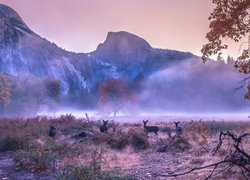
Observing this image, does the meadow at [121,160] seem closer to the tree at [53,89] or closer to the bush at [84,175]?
the bush at [84,175]

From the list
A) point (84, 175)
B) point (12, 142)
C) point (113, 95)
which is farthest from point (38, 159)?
point (113, 95)

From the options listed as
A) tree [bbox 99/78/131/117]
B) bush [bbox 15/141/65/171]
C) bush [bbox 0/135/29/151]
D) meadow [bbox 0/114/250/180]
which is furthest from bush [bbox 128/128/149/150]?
tree [bbox 99/78/131/117]

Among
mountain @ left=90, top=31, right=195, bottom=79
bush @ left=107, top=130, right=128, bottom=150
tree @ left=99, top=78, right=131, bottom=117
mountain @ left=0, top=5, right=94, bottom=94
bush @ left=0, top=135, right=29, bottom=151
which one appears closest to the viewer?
bush @ left=0, top=135, right=29, bottom=151

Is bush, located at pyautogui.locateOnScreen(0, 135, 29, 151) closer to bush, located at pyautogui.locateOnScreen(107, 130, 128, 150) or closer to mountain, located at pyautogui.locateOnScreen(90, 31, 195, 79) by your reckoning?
bush, located at pyautogui.locateOnScreen(107, 130, 128, 150)

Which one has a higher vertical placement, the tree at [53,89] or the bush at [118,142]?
the tree at [53,89]

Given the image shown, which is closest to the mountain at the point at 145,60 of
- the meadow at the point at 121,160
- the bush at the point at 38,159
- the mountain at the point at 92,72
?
the mountain at the point at 92,72

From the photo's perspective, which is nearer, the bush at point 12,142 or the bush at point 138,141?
the bush at point 12,142

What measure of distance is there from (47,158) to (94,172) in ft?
11.2

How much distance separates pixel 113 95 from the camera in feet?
245

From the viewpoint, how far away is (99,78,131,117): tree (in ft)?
242

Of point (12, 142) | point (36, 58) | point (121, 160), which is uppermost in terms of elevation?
point (36, 58)

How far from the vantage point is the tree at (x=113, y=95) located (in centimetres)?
7388

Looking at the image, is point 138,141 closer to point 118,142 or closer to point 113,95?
point 118,142

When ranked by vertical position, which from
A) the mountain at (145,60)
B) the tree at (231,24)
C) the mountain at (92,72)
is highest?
the mountain at (145,60)
